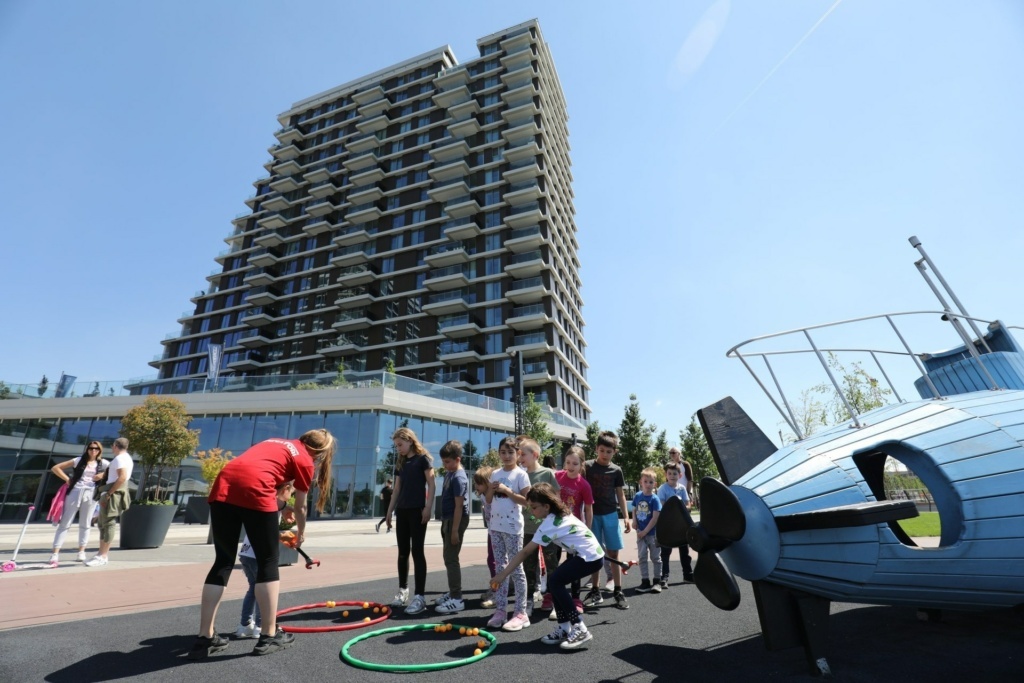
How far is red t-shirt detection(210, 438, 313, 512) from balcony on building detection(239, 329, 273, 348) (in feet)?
175

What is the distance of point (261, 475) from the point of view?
139 inches

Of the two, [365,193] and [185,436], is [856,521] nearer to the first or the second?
[185,436]

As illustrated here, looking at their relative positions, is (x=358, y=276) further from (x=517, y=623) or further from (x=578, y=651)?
(x=578, y=651)

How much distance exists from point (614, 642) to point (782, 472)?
2121 millimetres

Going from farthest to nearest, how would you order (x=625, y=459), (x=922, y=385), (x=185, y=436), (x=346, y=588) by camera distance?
(x=625, y=459) → (x=185, y=436) → (x=346, y=588) → (x=922, y=385)

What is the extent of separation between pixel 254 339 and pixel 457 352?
24.2 m

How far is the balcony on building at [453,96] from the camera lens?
5072 cm

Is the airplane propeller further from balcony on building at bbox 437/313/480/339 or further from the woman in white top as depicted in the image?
balcony on building at bbox 437/313/480/339

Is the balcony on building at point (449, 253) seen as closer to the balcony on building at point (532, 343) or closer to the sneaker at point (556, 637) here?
the balcony on building at point (532, 343)

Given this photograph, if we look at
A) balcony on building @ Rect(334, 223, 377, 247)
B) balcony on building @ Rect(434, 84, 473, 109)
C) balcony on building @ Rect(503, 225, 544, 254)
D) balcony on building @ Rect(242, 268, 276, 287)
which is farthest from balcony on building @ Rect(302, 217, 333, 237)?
balcony on building @ Rect(503, 225, 544, 254)

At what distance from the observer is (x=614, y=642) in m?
3.80

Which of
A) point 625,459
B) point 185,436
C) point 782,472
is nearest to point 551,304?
point 625,459

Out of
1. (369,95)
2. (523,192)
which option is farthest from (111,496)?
(369,95)

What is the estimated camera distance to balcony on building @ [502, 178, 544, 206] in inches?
1785
